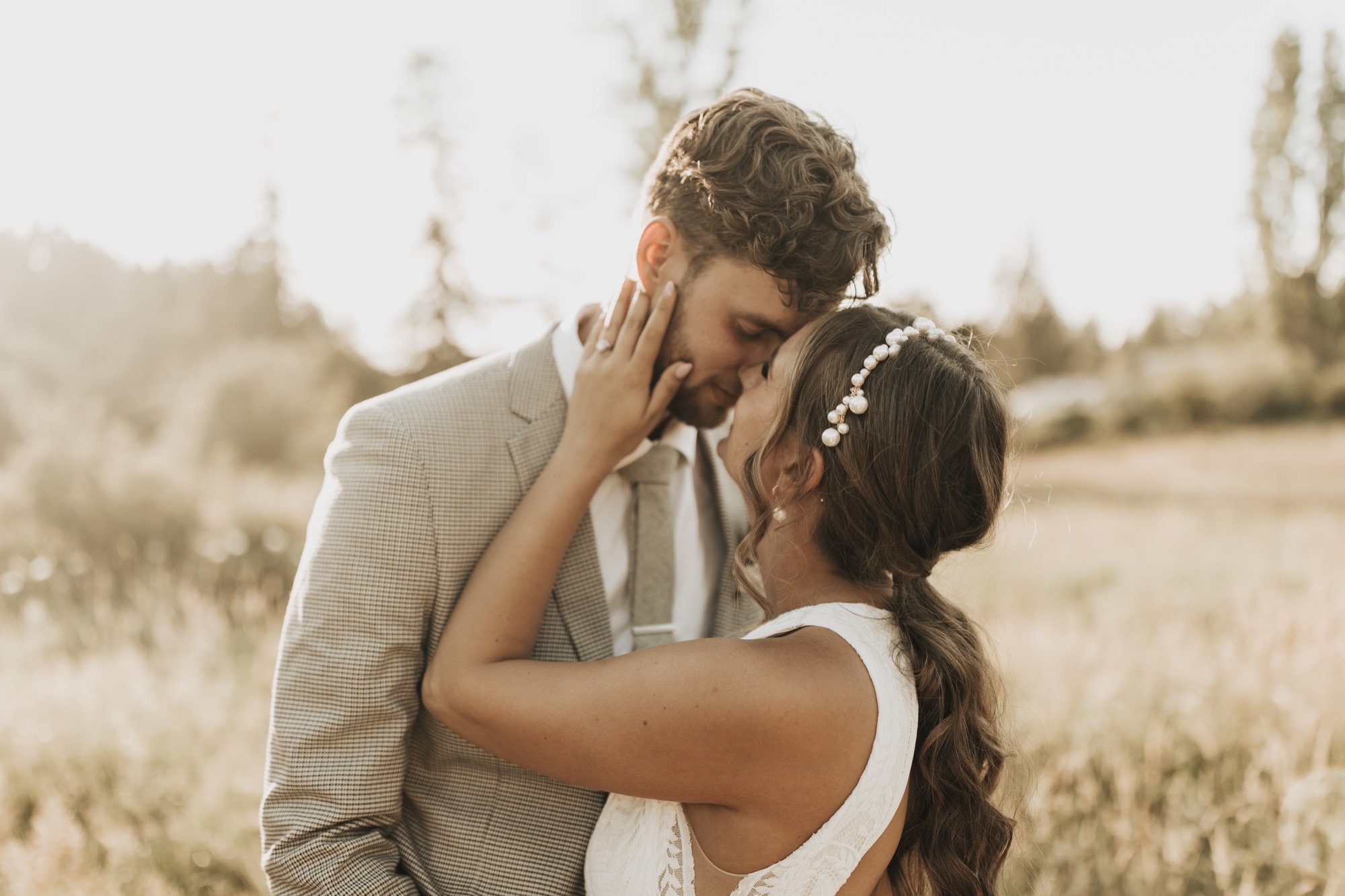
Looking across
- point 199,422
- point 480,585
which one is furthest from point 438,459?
point 199,422

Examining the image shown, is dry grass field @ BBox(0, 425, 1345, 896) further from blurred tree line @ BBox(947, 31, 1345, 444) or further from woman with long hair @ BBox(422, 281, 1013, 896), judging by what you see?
blurred tree line @ BBox(947, 31, 1345, 444)

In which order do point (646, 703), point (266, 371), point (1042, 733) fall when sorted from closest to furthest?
point (646, 703), point (1042, 733), point (266, 371)

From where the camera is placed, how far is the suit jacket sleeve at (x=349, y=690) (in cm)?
182

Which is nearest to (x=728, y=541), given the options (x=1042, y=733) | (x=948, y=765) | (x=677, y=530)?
(x=677, y=530)

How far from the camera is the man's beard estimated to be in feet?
7.39

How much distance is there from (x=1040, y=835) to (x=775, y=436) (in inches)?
103

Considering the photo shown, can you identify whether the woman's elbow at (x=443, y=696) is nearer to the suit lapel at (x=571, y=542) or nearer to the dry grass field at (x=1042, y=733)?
the suit lapel at (x=571, y=542)

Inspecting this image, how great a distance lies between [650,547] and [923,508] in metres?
0.81

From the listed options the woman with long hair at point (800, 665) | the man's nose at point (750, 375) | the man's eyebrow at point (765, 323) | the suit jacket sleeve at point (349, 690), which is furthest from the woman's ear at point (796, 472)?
the suit jacket sleeve at point (349, 690)

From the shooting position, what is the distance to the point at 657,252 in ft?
7.66

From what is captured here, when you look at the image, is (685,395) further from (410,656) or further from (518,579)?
(410,656)

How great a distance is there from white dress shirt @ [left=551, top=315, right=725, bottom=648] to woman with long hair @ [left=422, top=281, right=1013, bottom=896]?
9.7 inches

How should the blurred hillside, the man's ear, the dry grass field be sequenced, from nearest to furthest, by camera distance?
1. the man's ear
2. the dry grass field
3. the blurred hillside

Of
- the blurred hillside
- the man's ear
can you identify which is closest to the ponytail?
the man's ear
